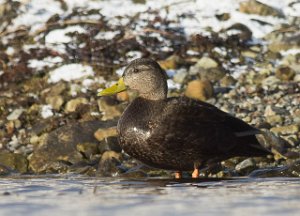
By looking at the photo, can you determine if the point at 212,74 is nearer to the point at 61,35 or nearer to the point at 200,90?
the point at 200,90

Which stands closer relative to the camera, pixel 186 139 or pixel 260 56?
pixel 186 139

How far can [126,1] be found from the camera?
14438 mm

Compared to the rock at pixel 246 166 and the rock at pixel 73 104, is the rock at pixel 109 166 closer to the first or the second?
the rock at pixel 246 166

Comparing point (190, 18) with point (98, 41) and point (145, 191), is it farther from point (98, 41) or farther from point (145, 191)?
point (145, 191)

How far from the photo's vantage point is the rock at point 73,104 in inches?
409

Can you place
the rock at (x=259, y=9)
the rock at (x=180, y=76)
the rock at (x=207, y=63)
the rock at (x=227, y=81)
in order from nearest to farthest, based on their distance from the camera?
the rock at (x=227, y=81), the rock at (x=180, y=76), the rock at (x=207, y=63), the rock at (x=259, y=9)

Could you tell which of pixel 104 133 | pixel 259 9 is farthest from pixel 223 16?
pixel 104 133

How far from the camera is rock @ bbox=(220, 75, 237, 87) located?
35.4ft

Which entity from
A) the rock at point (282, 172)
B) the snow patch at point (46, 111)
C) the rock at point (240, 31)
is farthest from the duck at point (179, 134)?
the rock at point (240, 31)

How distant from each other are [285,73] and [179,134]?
4.68 meters

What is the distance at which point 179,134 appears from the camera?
659 cm

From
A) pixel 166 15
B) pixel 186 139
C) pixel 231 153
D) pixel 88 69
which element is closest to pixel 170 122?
pixel 186 139

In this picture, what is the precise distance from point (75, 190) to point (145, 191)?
1.86ft

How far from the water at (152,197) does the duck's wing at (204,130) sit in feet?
1.56
